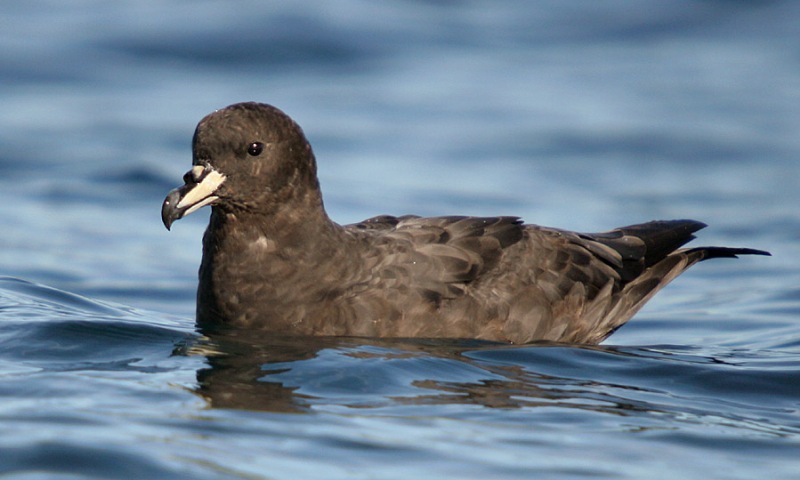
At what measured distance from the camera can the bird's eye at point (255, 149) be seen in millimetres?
6941

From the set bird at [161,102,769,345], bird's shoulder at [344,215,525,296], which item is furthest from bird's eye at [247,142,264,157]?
bird's shoulder at [344,215,525,296]

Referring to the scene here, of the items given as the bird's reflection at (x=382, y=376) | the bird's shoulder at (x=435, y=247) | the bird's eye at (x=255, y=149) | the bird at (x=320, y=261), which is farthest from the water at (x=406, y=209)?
the bird's eye at (x=255, y=149)

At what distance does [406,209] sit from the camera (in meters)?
12.3

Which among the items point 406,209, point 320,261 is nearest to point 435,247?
point 320,261

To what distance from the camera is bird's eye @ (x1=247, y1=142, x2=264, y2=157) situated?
694 cm

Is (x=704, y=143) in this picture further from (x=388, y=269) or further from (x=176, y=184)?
(x=388, y=269)

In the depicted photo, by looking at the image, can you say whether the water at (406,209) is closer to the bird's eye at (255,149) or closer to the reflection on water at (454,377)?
the reflection on water at (454,377)

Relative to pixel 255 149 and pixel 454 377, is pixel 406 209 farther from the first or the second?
pixel 454 377

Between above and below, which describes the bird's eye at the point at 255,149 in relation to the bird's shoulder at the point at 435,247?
above

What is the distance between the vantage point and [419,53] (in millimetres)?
16969

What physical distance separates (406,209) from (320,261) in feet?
17.1

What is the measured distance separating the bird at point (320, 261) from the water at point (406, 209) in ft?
0.68

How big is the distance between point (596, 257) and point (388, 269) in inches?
65.7

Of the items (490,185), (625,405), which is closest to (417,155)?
(490,185)
